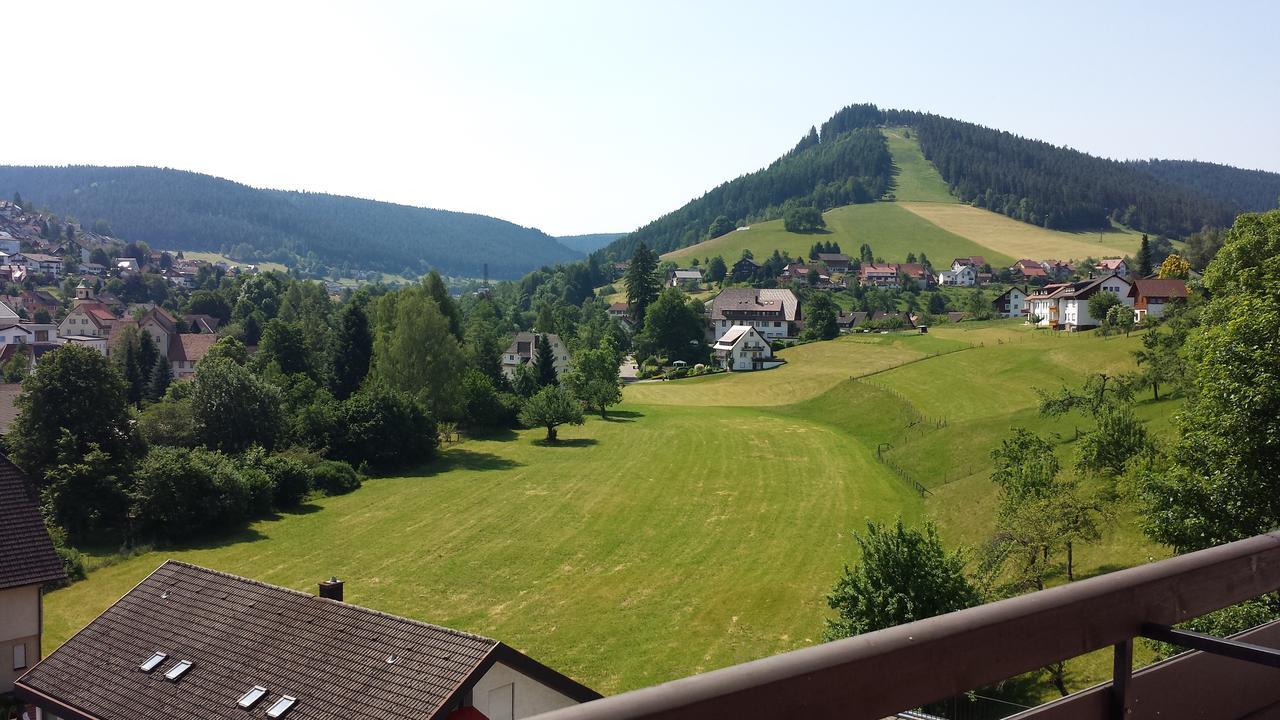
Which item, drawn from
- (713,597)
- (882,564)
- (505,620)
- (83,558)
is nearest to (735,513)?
(713,597)

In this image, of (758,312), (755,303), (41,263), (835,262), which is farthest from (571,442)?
(41,263)

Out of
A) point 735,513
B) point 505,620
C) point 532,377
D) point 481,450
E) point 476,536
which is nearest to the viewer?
point 505,620

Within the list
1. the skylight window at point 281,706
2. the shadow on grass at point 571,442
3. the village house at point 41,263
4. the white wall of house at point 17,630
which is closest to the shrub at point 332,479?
the shadow on grass at point 571,442

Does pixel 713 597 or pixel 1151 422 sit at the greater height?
pixel 1151 422

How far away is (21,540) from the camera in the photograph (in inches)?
869

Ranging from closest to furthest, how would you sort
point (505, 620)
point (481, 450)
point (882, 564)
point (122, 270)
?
point (882, 564) → point (505, 620) → point (481, 450) → point (122, 270)

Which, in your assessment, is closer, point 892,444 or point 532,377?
point 892,444

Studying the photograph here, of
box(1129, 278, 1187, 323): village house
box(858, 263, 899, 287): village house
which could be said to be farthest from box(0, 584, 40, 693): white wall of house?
box(858, 263, 899, 287): village house

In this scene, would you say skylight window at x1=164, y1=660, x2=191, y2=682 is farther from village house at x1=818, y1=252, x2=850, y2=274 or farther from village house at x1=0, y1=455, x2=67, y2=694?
village house at x1=818, y1=252, x2=850, y2=274

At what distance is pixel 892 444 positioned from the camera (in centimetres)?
5675

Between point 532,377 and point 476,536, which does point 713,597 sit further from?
point 532,377

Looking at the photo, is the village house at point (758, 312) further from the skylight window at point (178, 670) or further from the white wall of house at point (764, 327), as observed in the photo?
the skylight window at point (178, 670)

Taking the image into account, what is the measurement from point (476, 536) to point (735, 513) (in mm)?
13229

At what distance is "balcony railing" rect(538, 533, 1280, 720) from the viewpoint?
144cm
